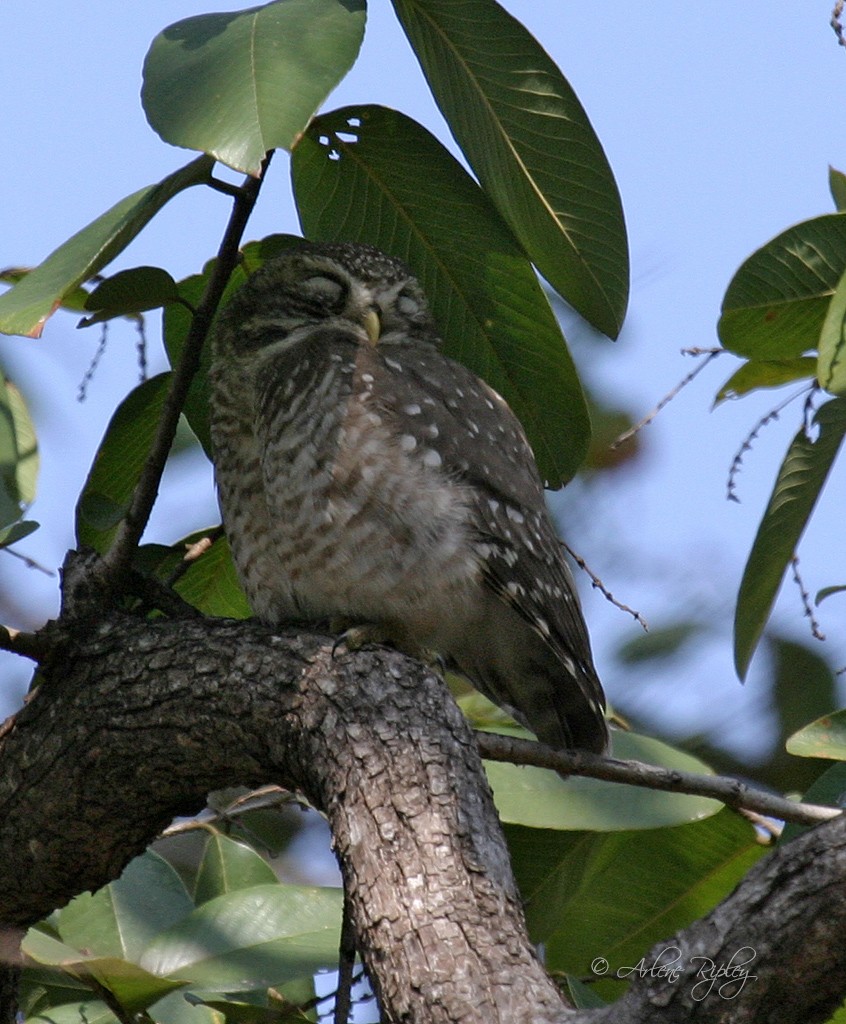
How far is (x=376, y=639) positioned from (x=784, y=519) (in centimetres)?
80

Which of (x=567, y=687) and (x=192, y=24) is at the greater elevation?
(x=192, y=24)

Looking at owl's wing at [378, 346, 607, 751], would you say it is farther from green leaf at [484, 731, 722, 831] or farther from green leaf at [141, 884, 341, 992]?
green leaf at [141, 884, 341, 992]

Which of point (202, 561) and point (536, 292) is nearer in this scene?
point (536, 292)

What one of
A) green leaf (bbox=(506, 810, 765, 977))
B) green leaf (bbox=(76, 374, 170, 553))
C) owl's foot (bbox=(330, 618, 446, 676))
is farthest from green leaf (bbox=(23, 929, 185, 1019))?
green leaf (bbox=(76, 374, 170, 553))

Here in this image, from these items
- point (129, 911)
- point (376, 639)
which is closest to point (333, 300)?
point (376, 639)

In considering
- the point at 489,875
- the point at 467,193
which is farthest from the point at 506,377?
the point at 489,875

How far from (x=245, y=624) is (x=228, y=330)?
1014 millimetres

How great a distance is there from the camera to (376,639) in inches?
101

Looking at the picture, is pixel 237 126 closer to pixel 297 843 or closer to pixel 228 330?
pixel 228 330

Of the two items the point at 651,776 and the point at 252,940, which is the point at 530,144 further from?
the point at 252,940

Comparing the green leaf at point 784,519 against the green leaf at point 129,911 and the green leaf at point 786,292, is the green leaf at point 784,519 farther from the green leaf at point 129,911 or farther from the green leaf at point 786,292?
the green leaf at point 129,911

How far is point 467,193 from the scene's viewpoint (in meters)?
2.65

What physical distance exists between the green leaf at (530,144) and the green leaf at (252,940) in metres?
1.23

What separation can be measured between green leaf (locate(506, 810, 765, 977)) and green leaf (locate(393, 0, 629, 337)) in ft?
3.35
